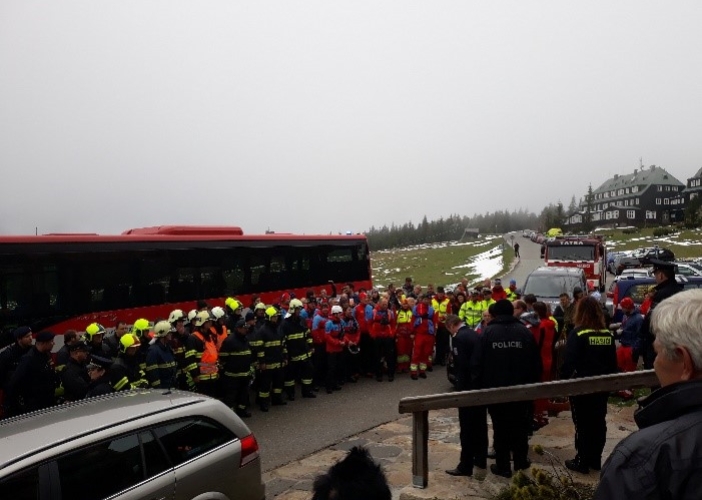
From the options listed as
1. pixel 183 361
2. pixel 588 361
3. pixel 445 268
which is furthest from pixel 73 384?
pixel 445 268

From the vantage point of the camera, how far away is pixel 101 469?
379 cm

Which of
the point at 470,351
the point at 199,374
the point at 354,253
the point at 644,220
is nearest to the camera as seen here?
the point at 470,351

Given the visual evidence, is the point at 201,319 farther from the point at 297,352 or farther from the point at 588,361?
the point at 588,361

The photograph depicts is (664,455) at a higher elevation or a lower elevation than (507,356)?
higher

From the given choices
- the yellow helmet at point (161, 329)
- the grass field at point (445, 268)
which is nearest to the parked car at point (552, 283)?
the yellow helmet at point (161, 329)

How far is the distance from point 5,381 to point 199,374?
2809 mm

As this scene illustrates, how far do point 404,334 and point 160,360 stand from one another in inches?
229

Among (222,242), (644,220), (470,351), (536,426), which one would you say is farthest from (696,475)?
(644,220)

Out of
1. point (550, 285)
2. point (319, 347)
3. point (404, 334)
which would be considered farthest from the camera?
point (550, 285)

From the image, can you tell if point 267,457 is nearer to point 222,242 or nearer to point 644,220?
point 222,242

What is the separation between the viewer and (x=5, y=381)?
6910mm

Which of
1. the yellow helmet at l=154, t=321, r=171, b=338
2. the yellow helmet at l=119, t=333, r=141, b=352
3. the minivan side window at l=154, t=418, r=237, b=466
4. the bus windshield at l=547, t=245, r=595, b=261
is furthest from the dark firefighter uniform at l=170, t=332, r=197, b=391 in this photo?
the bus windshield at l=547, t=245, r=595, b=261

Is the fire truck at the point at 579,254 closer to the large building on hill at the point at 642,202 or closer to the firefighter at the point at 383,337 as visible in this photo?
the firefighter at the point at 383,337

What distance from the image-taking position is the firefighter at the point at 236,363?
885 cm
